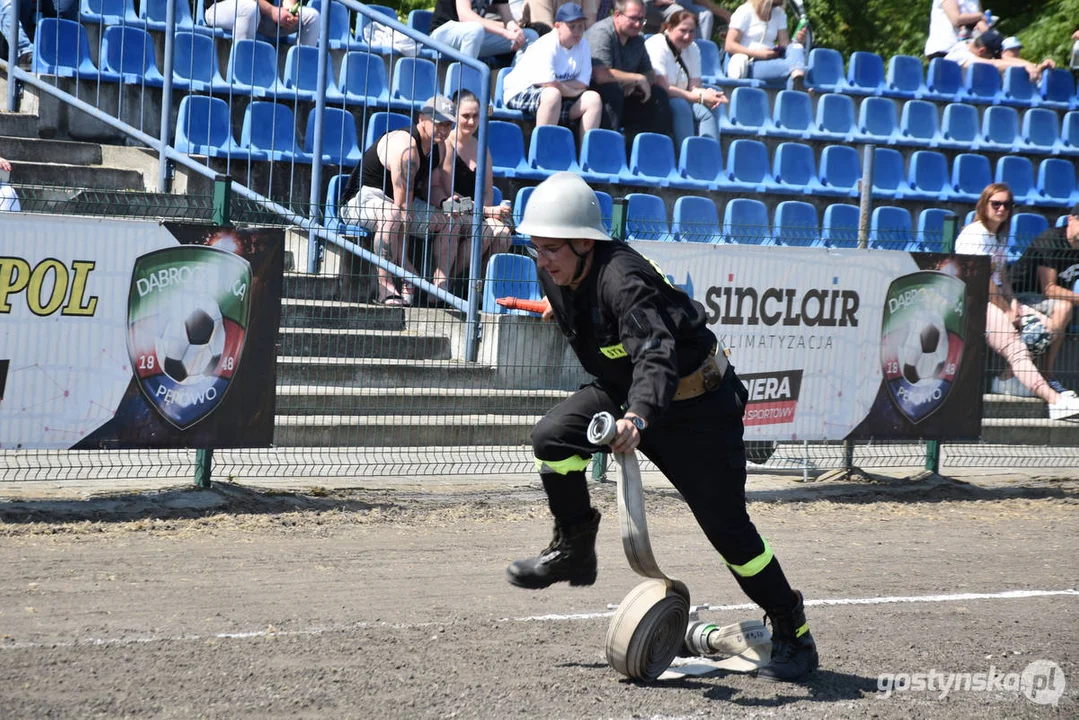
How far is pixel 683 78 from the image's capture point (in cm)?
1496

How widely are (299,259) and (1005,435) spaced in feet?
21.0

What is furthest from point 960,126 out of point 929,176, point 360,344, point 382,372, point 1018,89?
point 360,344

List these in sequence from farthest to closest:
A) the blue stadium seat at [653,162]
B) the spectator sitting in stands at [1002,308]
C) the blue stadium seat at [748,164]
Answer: the blue stadium seat at [748,164]
the blue stadium seat at [653,162]
the spectator sitting in stands at [1002,308]

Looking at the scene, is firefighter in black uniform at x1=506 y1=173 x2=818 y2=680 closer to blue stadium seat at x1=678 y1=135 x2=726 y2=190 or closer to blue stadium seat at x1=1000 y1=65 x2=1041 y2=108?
blue stadium seat at x1=678 y1=135 x2=726 y2=190

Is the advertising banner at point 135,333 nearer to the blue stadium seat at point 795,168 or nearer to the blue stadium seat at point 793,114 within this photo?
the blue stadium seat at point 795,168

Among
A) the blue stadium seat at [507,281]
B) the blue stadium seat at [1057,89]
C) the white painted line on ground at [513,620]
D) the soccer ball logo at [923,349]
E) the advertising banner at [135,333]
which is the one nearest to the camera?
the white painted line on ground at [513,620]

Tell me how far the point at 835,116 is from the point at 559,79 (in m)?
4.64

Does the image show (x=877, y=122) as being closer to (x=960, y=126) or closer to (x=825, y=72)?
(x=825, y=72)

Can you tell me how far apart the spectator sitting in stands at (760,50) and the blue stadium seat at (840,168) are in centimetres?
153

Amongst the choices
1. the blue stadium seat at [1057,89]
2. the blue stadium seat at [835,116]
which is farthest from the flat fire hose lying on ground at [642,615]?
the blue stadium seat at [1057,89]

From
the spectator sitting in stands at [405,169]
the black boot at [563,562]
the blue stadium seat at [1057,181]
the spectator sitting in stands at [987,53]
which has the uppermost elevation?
the spectator sitting in stands at [987,53]

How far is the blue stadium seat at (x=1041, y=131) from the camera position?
17.3 metres

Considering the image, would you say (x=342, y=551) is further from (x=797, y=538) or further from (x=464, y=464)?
(x=797, y=538)

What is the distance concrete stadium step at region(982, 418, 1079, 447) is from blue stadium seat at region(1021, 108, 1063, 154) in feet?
22.8
